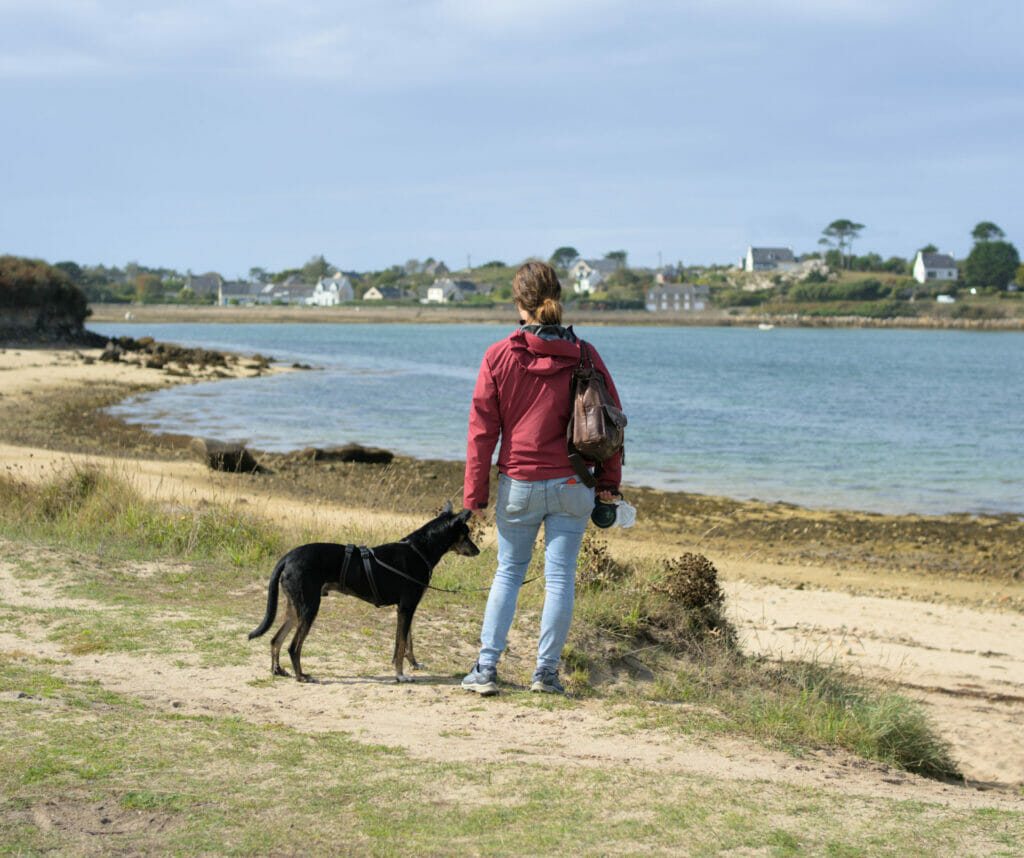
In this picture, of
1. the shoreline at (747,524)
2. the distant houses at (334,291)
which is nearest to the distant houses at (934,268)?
the distant houses at (334,291)

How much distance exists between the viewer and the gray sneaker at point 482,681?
5297 millimetres

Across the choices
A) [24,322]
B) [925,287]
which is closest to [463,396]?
[24,322]

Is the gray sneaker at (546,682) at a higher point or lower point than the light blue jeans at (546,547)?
lower

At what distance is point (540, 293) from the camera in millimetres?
4965

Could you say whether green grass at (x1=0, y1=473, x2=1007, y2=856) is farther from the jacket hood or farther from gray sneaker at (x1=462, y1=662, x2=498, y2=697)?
the jacket hood

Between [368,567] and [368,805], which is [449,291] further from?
[368,805]

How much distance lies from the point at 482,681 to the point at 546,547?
84 centimetres

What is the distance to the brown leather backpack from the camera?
4.84 m

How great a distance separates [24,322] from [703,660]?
157ft

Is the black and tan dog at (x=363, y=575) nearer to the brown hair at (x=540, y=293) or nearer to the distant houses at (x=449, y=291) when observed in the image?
the brown hair at (x=540, y=293)

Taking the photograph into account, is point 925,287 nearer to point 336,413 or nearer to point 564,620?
point 336,413

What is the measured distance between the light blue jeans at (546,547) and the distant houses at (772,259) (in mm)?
188007

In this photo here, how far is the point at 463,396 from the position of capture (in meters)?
39.5

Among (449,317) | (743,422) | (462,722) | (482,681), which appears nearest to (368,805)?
(462,722)
